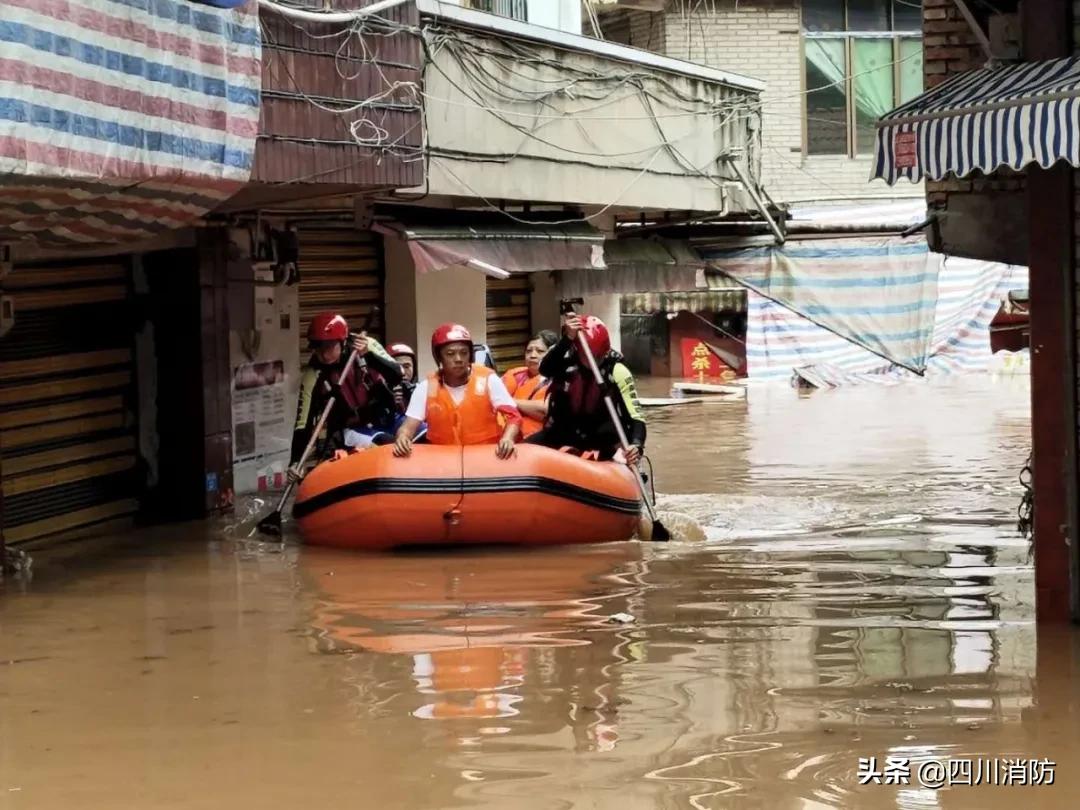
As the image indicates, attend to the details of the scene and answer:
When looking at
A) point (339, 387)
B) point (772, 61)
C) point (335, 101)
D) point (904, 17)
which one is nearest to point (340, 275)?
point (339, 387)

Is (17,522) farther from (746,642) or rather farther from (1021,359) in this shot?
(1021,359)

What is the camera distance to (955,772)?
583 cm

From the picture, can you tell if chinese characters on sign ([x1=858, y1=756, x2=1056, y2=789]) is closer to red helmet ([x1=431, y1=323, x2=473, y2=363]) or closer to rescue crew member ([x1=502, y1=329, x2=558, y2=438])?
red helmet ([x1=431, y1=323, x2=473, y2=363])

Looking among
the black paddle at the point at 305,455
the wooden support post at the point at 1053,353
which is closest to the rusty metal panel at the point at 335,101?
the black paddle at the point at 305,455

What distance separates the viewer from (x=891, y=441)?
18.3m

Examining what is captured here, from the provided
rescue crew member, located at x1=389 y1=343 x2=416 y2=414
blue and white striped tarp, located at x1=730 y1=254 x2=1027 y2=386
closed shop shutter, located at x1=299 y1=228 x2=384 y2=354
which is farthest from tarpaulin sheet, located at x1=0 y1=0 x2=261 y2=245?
blue and white striped tarp, located at x1=730 y1=254 x2=1027 y2=386

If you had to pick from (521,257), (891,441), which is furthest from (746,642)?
(891,441)

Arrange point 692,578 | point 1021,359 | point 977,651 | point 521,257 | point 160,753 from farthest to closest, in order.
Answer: point 1021,359 < point 521,257 < point 692,578 < point 977,651 < point 160,753

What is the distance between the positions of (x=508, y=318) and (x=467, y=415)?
356 inches

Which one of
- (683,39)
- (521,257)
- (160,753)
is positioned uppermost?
(683,39)

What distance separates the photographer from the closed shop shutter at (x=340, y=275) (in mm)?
16484

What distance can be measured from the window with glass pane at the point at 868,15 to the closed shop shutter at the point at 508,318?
355 inches

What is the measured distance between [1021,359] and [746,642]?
18.8 m

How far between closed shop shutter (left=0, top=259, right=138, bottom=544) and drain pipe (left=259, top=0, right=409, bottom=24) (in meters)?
2.58
